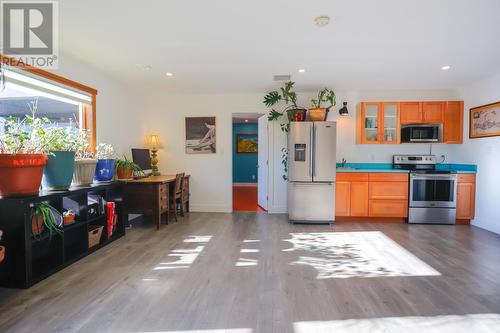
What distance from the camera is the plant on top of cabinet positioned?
14.6 feet

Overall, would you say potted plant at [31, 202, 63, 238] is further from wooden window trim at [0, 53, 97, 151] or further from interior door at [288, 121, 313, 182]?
interior door at [288, 121, 313, 182]

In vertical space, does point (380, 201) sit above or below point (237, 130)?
below

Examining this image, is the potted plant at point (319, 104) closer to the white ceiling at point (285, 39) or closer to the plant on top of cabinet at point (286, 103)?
the plant on top of cabinet at point (286, 103)

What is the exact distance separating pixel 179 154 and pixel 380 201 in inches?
152

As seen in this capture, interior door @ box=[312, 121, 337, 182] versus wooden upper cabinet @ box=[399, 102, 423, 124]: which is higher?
wooden upper cabinet @ box=[399, 102, 423, 124]

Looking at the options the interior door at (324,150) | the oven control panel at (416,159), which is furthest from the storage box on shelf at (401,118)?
the interior door at (324,150)

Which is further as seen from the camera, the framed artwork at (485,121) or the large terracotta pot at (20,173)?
the framed artwork at (485,121)

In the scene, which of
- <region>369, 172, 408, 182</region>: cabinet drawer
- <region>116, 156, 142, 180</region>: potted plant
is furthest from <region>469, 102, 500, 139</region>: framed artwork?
<region>116, 156, 142, 180</region>: potted plant

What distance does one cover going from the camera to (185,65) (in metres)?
3.60

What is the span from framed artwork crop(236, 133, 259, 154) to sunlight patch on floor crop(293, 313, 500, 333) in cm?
717

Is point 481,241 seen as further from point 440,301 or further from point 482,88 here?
point 482,88

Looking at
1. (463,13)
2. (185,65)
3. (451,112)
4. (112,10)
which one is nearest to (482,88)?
(451,112)

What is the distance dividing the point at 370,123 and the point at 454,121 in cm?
142

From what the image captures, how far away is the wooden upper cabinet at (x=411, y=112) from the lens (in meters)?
4.64
